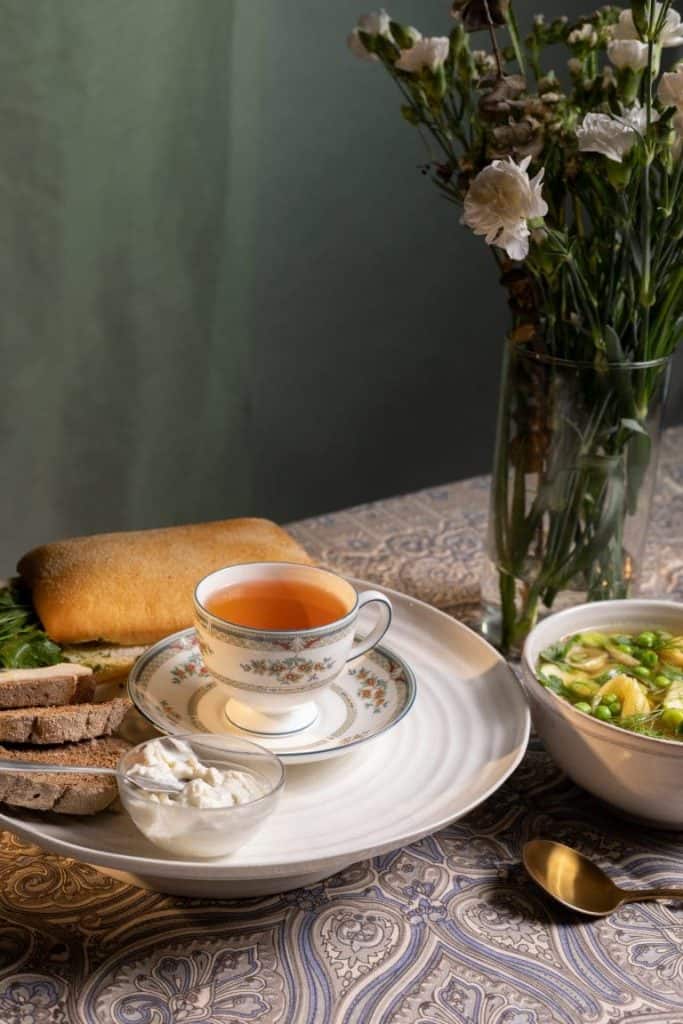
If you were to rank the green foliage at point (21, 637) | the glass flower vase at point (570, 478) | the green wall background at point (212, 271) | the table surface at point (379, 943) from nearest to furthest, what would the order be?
the table surface at point (379, 943) < the green foliage at point (21, 637) < the glass flower vase at point (570, 478) < the green wall background at point (212, 271)

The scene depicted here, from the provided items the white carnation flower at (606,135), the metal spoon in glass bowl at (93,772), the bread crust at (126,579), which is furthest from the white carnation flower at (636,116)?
the metal spoon in glass bowl at (93,772)

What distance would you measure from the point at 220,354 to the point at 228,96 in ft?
2.35

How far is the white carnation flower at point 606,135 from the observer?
1162 mm

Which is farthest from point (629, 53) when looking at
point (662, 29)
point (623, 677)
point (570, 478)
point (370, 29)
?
point (623, 677)

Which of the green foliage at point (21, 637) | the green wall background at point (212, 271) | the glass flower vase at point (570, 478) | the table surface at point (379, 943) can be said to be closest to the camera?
the table surface at point (379, 943)

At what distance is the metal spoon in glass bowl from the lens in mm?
984

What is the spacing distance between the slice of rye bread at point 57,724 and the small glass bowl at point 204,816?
11cm

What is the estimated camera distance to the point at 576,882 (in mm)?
1092

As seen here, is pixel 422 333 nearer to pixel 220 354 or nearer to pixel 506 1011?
pixel 220 354

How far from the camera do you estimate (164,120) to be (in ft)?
10.1

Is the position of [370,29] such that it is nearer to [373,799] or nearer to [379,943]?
[373,799]

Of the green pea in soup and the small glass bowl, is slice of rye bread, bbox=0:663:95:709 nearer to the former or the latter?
the small glass bowl

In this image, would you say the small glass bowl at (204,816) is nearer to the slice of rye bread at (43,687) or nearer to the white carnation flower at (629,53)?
the slice of rye bread at (43,687)

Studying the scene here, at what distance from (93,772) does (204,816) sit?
0.42 feet
